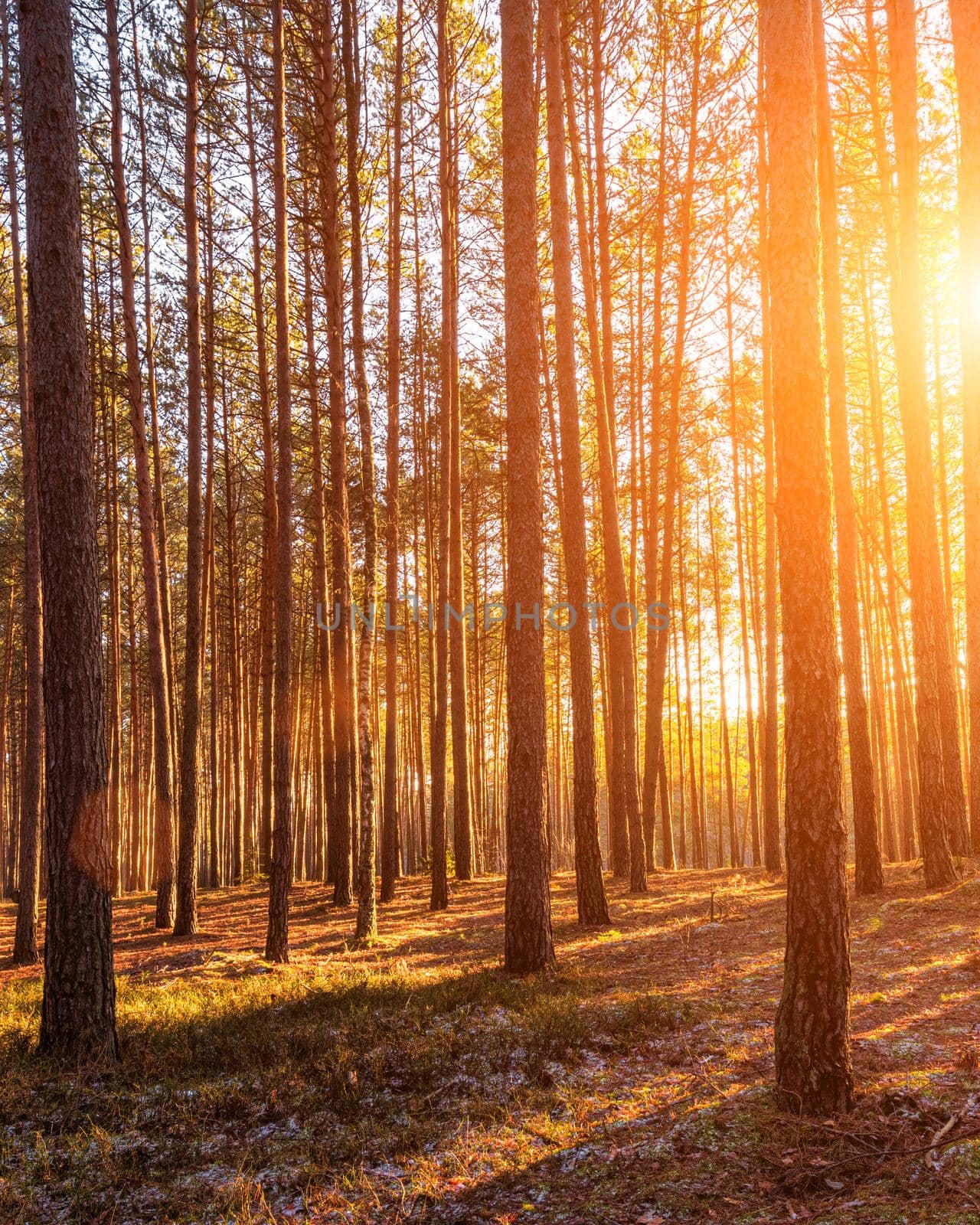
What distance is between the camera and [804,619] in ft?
14.2

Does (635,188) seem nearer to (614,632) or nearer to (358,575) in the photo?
(614,632)

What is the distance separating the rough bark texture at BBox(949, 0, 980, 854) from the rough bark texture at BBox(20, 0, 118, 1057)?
10.0 meters

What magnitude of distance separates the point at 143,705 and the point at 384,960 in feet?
72.7

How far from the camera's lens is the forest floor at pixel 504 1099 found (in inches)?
146

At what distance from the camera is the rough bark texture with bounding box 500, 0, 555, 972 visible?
7793 millimetres

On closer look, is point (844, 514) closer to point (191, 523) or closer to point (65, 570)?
point (65, 570)

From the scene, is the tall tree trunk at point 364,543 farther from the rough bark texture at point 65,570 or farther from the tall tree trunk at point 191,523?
the rough bark texture at point 65,570

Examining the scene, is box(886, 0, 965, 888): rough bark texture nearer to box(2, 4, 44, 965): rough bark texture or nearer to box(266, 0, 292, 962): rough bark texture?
box(266, 0, 292, 962): rough bark texture

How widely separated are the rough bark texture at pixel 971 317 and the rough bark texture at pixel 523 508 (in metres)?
6.12

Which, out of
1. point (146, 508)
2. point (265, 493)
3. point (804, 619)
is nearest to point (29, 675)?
point (146, 508)

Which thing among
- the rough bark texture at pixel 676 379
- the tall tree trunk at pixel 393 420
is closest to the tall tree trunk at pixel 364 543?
the tall tree trunk at pixel 393 420

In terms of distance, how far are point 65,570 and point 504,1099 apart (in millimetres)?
4848

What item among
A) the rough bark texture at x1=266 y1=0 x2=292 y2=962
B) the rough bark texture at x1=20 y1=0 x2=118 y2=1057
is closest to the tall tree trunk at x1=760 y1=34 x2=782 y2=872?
the rough bark texture at x1=266 y1=0 x2=292 y2=962

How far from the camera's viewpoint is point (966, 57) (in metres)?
10.3
